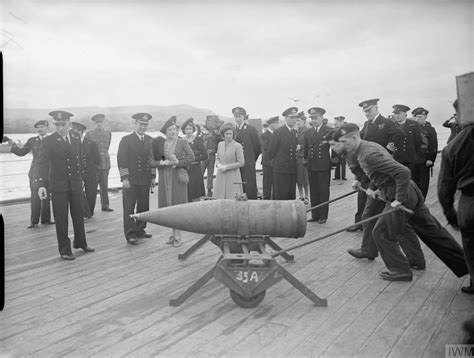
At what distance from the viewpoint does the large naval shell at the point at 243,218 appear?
12.9 ft

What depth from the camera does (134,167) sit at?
6.08m

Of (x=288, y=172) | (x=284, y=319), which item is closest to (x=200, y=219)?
(x=284, y=319)

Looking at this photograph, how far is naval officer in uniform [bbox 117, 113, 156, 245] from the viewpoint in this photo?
6.03m

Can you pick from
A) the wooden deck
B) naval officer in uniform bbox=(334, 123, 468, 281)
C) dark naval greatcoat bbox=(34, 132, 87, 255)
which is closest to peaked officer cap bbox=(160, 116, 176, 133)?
dark naval greatcoat bbox=(34, 132, 87, 255)

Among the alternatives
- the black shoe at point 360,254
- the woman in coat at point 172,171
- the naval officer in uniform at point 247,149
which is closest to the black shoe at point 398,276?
the black shoe at point 360,254

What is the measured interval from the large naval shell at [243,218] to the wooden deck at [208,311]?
663mm

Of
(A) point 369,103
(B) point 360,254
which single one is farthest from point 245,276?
(A) point 369,103

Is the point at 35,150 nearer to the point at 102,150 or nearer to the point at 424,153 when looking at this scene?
the point at 102,150

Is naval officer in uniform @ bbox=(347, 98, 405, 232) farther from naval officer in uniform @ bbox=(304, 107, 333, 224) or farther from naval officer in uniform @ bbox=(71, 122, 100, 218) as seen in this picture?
naval officer in uniform @ bbox=(71, 122, 100, 218)

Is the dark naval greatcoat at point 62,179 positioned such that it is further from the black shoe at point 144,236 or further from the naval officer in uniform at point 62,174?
the black shoe at point 144,236

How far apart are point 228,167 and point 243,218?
85.7 inches

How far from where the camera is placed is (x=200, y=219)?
157 inches

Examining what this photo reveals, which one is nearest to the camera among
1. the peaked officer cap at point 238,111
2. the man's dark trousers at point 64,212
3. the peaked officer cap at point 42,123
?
the man's dark trousers at point 64,212

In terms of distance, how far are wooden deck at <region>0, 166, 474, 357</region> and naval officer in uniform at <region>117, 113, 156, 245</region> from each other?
2.25 ft
